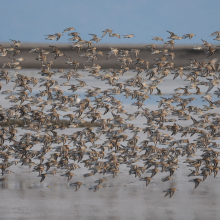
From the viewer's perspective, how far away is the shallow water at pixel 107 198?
13.4 feet

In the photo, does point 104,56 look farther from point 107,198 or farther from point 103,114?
point 107,198

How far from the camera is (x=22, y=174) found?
5.69 meters

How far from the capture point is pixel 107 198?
4.69 m

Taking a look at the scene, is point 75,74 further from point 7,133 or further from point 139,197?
point 139,197

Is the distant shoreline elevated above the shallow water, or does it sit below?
above

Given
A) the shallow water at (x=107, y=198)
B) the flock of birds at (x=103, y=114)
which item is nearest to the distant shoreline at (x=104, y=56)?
the flock of birds at (x=103, y=114)

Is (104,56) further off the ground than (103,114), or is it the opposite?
(104,56)

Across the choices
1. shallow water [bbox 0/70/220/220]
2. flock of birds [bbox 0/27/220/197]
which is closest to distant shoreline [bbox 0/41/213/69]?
flock of birds [bbox 0/27/220/197]

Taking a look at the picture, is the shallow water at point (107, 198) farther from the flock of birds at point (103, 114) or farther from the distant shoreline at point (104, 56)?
the distant shoreline at point (104, 56)

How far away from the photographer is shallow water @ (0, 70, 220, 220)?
409 centimetres

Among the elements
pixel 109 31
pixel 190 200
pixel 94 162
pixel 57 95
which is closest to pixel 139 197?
pixel 190 200

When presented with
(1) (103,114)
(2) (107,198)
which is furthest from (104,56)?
(2) (107,198)

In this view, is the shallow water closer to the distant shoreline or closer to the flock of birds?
the flock of birds

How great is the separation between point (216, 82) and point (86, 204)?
2419 mm
